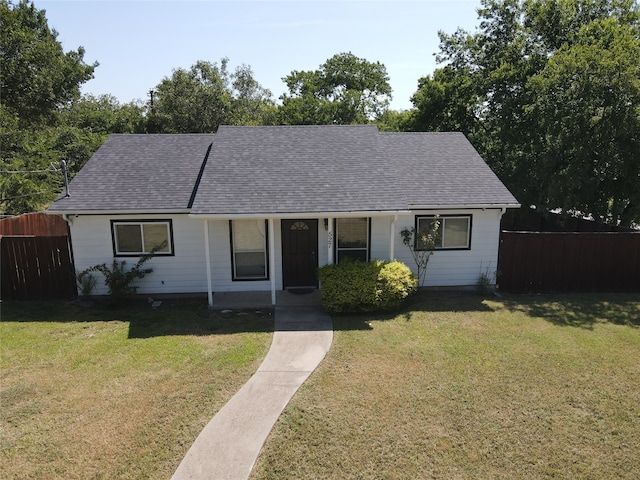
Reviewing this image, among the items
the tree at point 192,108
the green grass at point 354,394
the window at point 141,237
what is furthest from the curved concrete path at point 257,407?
the tree at point 192,108

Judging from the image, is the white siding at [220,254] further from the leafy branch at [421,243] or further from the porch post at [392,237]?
the porch post at [392,237]

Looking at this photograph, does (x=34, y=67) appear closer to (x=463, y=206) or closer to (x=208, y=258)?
(x=208, y=258)

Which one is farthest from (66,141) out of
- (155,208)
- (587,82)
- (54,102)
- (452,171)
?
(587,82)

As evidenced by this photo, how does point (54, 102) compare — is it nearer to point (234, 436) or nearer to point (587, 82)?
point (234, 436)

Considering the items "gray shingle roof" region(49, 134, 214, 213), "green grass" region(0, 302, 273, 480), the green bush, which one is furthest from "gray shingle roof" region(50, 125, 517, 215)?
"green grass" region(0, 302, 273, 480)

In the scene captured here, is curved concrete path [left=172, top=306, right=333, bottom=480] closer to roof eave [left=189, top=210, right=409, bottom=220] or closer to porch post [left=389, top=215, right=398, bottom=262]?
roof eave [left=189, top=210, right=409, bottom=220]
